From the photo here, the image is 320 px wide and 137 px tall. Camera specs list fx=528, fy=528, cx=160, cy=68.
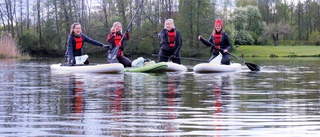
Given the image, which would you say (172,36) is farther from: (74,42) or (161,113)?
(161,113)

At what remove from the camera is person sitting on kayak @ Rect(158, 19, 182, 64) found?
53.1 ft

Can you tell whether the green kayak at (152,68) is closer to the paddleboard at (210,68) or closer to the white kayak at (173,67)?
the white kayak at (173,67)

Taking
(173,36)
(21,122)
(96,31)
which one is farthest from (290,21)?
(21,122)

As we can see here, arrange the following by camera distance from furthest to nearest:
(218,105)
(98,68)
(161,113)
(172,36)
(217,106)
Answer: (172,36)
(98,68)
(218,105)
(217,106)
(161,113)

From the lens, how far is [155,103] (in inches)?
272

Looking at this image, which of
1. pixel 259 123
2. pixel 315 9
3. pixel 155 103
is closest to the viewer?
pixel 259 123

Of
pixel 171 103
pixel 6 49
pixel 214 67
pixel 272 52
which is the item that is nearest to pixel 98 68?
pixel 214 67

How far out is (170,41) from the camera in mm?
16312

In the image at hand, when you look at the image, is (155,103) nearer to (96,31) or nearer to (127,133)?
(127,133)

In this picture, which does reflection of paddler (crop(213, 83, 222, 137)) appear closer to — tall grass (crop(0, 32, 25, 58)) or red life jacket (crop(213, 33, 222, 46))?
red life jacket (crop(213, 33, 222, 46))

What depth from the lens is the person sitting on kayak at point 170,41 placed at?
16.2m

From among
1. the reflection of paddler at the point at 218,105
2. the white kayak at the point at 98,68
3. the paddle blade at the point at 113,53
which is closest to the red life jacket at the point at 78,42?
the white kayak at the point at 98,68

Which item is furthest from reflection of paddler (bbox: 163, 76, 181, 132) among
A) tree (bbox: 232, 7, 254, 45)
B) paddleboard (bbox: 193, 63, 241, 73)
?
tree (bbox: 232, 7, 254, 45)

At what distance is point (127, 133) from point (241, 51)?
45.6 m
